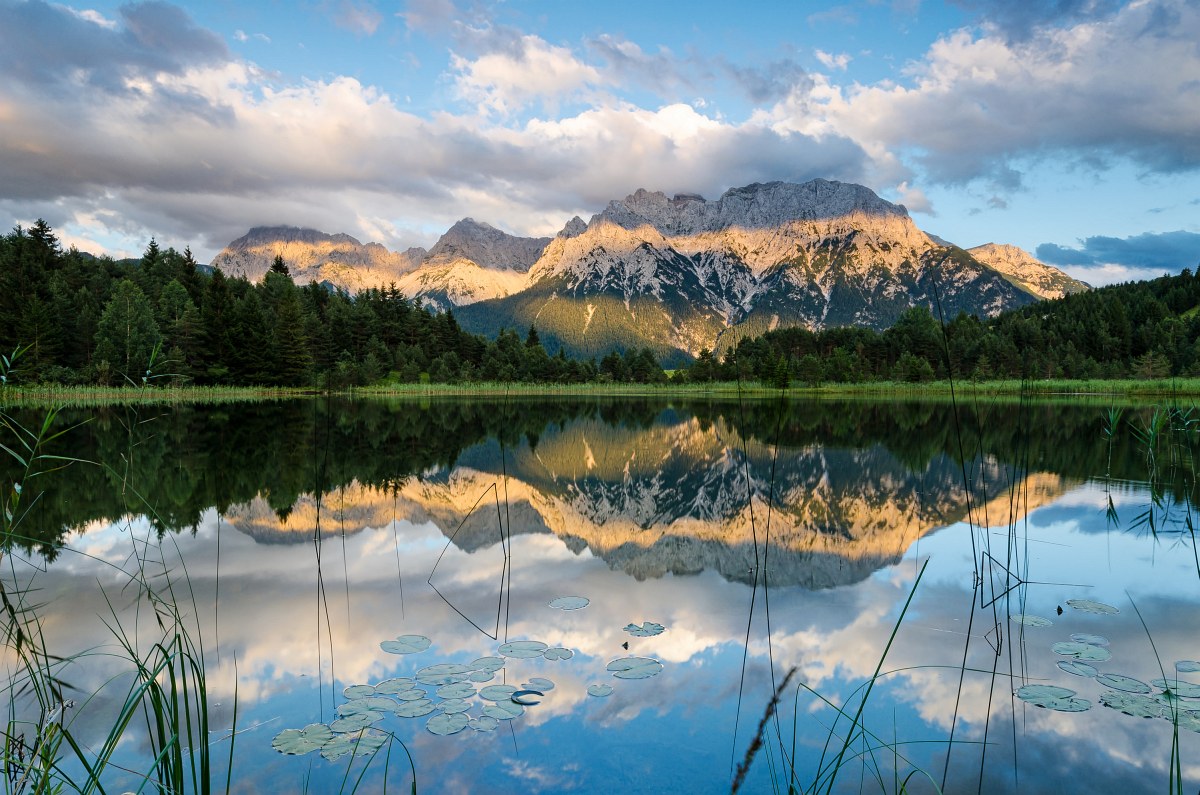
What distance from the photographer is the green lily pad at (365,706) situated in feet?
17.0

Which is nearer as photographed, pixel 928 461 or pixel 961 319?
pixel 928 461

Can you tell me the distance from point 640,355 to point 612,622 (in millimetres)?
110047

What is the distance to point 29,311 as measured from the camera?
57.9m

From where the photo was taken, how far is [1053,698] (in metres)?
5.46

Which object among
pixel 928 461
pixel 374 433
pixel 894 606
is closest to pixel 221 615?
pixel 894 606

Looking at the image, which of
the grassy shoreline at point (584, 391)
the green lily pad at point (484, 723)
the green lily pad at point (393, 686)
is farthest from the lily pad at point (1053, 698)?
the grassy shoreline at point (584, 391)

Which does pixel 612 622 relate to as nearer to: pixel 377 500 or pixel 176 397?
pixel 377 500

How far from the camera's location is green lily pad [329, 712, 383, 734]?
4902mm

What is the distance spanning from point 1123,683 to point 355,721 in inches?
251

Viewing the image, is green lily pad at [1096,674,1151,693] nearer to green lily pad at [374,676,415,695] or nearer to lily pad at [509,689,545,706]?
lily pad at [509,689,545,706]

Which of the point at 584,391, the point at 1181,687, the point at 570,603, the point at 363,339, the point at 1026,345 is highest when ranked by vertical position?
the point at 1026,345

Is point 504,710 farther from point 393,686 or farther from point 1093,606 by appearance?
point 1093,606

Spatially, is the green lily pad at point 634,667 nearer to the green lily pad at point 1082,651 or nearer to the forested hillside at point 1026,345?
the green lily pad at point 1082,651

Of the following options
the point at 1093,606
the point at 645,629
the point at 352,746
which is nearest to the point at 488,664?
the point at 352,746
